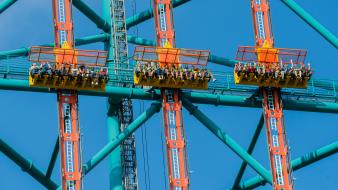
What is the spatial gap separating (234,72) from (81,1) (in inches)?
394

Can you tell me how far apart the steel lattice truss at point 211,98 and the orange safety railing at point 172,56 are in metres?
1.49

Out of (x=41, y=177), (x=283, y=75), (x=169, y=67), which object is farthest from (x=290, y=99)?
(x=41, y=177)

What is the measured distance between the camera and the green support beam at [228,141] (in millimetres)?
82938

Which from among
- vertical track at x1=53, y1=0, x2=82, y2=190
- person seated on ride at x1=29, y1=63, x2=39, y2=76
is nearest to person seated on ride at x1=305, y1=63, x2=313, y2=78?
vertical track at x1=53, y1=0, x2=82, y2=190

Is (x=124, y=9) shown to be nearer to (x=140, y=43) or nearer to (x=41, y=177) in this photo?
(x=140, y=43)

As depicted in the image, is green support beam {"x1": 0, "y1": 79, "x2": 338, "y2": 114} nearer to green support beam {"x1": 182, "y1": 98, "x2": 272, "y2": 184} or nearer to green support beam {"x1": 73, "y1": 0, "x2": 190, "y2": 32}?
green support beam {"x1": 182, "y1": 98, "x2": 272, "y2": 184}

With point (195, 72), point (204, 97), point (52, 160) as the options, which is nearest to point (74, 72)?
point (52, 160)

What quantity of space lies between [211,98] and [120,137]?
5.59m

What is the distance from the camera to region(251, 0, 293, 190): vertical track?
82.8 meters

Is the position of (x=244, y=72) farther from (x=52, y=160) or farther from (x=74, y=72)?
(x=52, y=160)

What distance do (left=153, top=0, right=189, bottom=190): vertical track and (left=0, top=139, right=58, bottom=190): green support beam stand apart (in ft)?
21.8

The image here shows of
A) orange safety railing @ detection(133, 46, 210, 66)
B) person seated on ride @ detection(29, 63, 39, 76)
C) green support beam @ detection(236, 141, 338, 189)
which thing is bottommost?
green support beam @ detection(236, 141, 338, 189)

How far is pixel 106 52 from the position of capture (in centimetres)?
8225

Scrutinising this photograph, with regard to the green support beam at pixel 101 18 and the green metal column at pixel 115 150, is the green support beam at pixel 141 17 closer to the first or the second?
the green support beam at pixel 101 18
